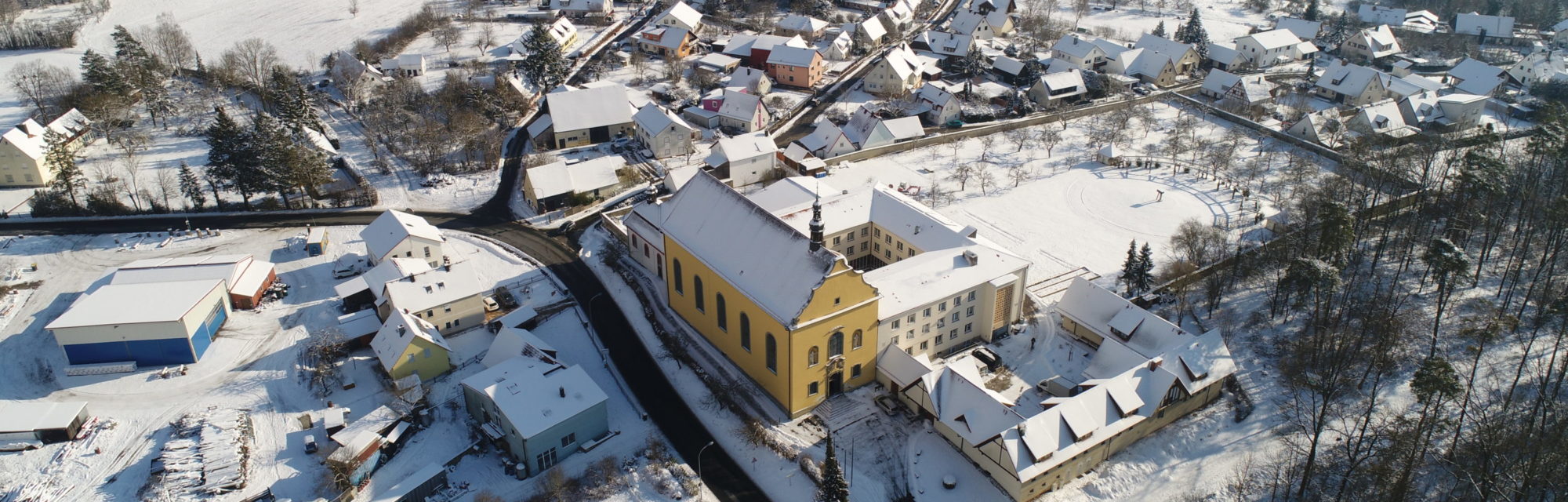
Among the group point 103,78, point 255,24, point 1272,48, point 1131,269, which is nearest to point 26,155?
point 103,78

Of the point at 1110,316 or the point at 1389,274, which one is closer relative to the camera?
the point at 1110,316

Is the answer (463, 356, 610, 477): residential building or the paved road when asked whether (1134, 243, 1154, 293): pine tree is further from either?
(463, 356, 610, 477): residential building

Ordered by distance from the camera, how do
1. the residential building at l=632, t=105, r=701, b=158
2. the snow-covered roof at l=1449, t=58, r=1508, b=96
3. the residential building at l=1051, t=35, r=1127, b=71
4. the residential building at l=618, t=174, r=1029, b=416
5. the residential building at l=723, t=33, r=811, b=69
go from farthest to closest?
the residential building at l=723, t=33, r=811, b=69, the residential building at l=1051, t=35, r=1127, b=71, the snow-covered roof at l=1449, t=58, r=1508, b=96, the residential building at l=632, t=105, r=701, b=158, the residential building at l=618, t=174, r=1029, b=416

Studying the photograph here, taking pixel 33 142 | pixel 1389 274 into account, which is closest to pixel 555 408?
pixel 1389 274

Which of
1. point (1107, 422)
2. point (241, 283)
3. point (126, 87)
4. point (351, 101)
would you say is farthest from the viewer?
point (351, 101)

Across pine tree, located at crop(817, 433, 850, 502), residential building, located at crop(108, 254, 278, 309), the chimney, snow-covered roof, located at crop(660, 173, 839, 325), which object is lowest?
pine tree, located at crop(817, 433, 850, 502)

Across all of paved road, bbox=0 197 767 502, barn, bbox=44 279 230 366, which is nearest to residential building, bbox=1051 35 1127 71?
paved road, bbox=0 197 767 502

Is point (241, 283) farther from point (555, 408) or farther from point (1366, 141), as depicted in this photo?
point (1366, 141)
